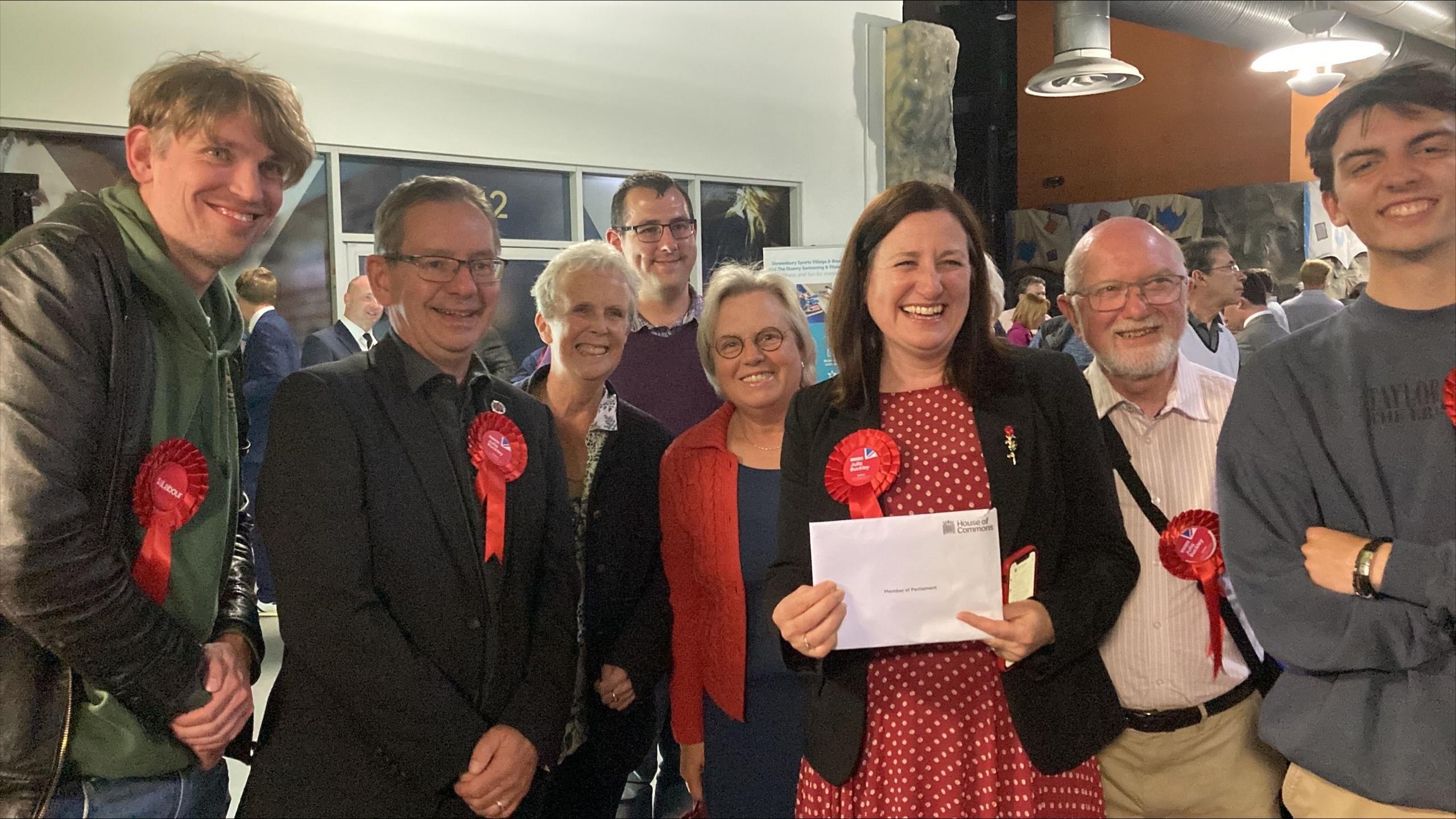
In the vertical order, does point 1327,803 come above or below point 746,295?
below

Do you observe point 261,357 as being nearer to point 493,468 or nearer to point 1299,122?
point 493,468

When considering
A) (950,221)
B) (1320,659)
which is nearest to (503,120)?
(950,221)

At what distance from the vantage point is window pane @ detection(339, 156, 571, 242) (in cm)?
658

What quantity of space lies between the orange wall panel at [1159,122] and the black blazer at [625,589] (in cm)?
716

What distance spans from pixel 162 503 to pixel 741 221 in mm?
7019

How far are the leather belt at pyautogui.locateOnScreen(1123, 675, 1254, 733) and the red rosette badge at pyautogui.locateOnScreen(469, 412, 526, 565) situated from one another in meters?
1.33

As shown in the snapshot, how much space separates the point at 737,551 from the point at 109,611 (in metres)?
1.25

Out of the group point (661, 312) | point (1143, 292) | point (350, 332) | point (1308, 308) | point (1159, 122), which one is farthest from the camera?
point (1159, 122)

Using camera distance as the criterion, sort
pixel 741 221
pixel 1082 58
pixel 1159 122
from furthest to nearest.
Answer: pixel 1159 122 < pixel 741 221 < pixel 1082 58

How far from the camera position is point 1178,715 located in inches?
74.5

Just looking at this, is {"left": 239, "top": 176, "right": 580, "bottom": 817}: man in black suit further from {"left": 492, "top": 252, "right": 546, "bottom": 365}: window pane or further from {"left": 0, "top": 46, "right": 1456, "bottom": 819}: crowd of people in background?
{"left": 492, "top": 252, "right": 546, "bottom": 365}: window pane

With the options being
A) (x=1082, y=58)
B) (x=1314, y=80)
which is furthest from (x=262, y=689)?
(x=1314, y=80)

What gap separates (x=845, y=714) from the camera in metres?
1.74

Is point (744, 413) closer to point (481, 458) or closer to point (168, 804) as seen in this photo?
point (481, 458)
